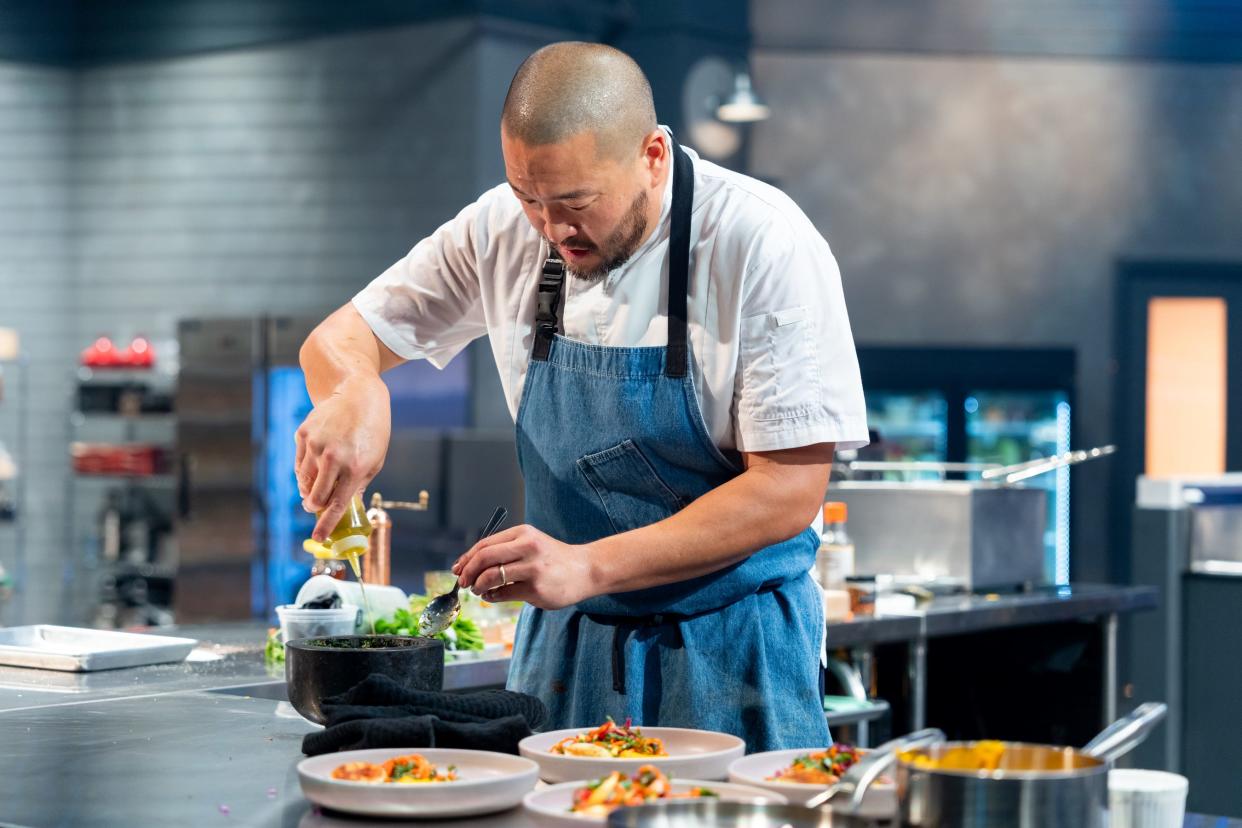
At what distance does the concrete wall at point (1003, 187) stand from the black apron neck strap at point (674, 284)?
7.21 m

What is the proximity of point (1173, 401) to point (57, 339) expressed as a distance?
6851mm

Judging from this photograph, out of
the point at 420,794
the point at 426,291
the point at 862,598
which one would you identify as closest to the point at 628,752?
the point at 420,794

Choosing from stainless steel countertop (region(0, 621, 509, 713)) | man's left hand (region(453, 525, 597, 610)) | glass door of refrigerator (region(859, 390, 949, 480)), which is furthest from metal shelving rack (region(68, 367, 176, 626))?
man's left hand (region(453, 525, 597, 610))

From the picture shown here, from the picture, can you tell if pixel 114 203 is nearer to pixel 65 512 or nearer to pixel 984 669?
pixel 65 512

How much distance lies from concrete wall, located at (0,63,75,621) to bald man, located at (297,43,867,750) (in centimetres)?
790

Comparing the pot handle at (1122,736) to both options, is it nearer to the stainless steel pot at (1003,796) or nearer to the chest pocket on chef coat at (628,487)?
the stainless steel pot at (1003,796)

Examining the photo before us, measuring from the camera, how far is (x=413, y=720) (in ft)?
5.35

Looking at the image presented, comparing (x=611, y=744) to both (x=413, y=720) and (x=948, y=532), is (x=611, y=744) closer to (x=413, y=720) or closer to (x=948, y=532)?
(x=413, y=720)

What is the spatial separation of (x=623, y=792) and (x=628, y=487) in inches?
32.7

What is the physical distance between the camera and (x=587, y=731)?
169cm

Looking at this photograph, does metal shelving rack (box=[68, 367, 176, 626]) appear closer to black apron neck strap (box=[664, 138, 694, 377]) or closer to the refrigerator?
the refrigerator

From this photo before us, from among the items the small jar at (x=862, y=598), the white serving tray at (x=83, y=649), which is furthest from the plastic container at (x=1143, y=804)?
the small jar at (x=862, y=598)

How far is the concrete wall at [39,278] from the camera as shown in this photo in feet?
31.5

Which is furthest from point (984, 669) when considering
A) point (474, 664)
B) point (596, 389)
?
point (596, 389)
